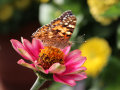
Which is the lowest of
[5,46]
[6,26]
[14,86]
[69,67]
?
[14,86]

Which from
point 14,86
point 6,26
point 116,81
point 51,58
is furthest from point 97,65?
point 6,26

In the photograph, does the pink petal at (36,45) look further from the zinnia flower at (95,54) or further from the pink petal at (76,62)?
the zinnia flower at (95,54)

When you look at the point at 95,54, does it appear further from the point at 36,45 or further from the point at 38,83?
the point at 38,83

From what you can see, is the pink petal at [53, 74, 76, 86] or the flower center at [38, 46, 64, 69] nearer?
the pink petal at [53, 74, 76, 86]

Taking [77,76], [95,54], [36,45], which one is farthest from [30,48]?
[95,54]

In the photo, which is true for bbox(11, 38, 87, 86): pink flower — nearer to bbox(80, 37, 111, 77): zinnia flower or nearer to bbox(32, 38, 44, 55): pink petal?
bbox(32, 38, 44, 55): pink petal

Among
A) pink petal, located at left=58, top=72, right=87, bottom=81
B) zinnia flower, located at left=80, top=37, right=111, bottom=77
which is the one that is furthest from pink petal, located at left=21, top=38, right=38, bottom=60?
zinnia flower, located at left=80, top=37, right=111, bottom=77

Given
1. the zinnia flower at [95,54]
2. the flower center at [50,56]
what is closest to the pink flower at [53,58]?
the flower center at [50,56]

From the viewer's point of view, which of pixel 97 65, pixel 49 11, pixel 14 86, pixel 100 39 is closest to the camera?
pixel 97 65

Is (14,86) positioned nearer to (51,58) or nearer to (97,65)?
(97,65)
